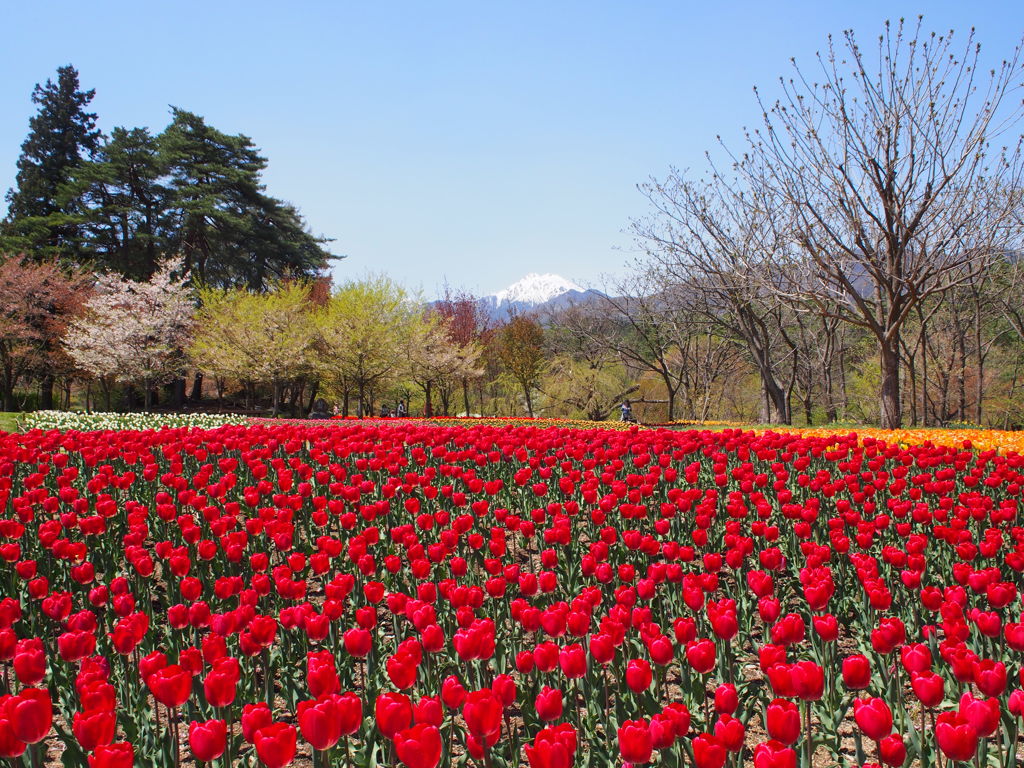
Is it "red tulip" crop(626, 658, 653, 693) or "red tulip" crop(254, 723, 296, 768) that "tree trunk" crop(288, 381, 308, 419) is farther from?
"red tulip" crop(254, 723, 296, 768)

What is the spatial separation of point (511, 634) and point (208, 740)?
183 centimetres

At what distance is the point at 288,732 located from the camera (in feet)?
5.98

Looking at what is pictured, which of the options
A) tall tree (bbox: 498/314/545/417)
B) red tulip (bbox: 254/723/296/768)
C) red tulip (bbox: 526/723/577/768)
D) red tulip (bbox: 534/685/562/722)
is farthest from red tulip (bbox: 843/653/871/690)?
tall tree (bbox: 498/314/545/417)

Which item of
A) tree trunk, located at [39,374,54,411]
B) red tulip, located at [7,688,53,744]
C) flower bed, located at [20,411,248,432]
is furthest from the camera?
tree trunk, located at [39,374,54,411]

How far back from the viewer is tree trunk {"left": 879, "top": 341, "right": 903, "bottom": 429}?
15.8 meters

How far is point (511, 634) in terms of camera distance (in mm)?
3551

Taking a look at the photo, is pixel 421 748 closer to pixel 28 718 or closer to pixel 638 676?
pixel 638 676

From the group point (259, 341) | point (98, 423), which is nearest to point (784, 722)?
point (98, 423)

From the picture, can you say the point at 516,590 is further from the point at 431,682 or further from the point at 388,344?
the point at 388,344

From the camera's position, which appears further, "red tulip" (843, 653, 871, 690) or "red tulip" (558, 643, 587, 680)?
"red tulip" (558, 643, 587, 680)

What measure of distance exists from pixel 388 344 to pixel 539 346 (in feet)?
25.1

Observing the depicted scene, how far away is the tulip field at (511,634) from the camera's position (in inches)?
80.9

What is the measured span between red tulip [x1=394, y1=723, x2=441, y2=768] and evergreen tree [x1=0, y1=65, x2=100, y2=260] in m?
42.2

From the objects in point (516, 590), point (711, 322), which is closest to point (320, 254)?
point (711, 322)
